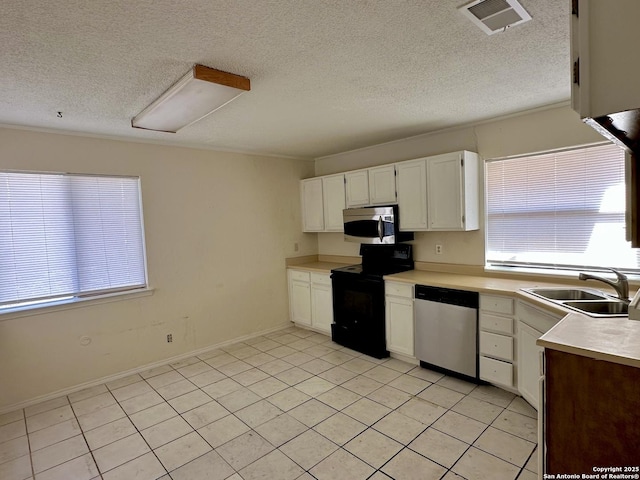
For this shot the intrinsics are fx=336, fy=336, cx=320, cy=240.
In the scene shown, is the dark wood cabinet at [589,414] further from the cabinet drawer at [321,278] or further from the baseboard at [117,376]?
the baseboard at [117,376]

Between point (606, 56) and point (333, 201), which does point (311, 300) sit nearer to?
point (333, 201)

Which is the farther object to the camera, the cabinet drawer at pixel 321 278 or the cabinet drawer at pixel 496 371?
the cabinet drawer at pixel 321 278

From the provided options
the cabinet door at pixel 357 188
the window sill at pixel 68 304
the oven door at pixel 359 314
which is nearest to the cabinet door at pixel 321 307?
the oven door at pixel 359 314

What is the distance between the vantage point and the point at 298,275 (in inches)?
186

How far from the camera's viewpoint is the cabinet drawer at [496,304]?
2.74 m

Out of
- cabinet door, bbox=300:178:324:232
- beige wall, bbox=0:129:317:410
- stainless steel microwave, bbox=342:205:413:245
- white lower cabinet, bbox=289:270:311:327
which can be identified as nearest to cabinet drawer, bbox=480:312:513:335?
stainless steel microwave, bbox=342:205:413:245

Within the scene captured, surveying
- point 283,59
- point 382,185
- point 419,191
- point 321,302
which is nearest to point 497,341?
point 419,191

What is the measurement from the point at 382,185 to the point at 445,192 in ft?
2.55

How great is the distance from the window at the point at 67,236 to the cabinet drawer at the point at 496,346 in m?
3.44

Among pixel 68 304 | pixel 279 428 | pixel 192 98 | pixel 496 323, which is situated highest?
pixel 192 98

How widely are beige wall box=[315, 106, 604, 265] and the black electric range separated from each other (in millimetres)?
307

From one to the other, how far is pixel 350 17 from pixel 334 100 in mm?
1093

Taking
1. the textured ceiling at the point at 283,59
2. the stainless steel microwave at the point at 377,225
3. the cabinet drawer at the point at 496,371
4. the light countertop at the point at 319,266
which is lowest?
the cabinet drawer at the point at 496,371

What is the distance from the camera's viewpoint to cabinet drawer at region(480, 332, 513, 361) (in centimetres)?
276
